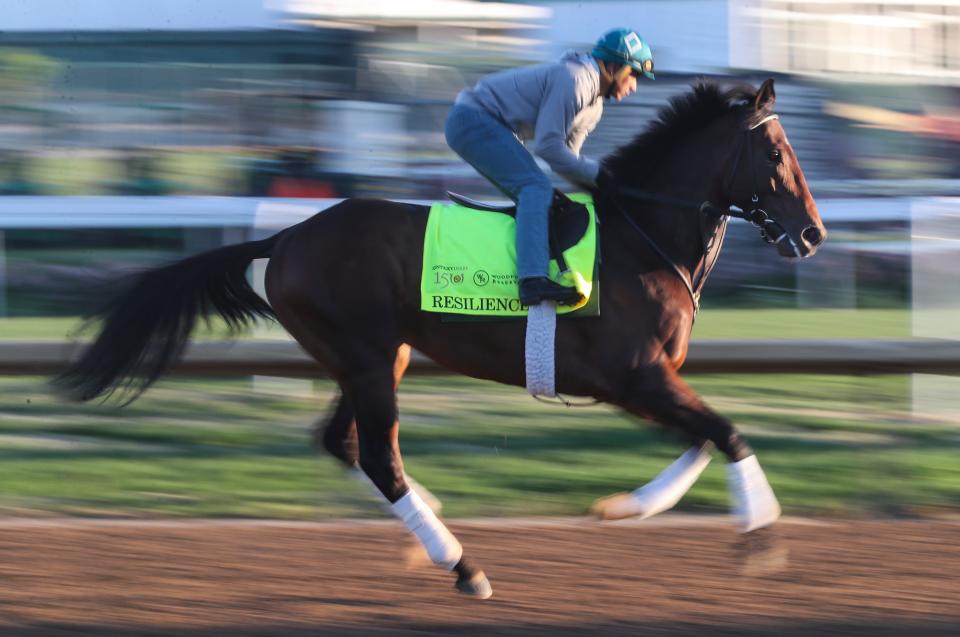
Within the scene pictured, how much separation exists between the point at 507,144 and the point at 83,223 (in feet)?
19.3

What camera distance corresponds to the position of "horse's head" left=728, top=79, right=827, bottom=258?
477 centimetres

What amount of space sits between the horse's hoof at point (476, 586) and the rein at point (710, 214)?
1.21 m

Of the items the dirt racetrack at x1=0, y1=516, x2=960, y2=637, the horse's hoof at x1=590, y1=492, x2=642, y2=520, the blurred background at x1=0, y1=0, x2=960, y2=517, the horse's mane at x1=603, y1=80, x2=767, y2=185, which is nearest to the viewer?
the dirt racetrack at x1=0, y1=516, x2=960, y2=637

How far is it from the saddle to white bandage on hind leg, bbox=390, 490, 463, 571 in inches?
38.1

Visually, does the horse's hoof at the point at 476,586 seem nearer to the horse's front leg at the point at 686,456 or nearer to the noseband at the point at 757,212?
the horse's front leg at the point at 686,456

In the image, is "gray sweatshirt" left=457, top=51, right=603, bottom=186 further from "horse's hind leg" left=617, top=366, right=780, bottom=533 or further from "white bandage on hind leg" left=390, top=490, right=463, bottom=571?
"white bandage on hind leg" left=390, top=490, right=463, bottom=571

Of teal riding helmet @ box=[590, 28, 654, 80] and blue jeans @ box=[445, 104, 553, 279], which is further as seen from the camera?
teal riding helmet @ box=[590, 28, 654, 80]

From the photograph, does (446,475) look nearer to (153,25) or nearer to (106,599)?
(106,599)

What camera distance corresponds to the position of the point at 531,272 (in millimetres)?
4629

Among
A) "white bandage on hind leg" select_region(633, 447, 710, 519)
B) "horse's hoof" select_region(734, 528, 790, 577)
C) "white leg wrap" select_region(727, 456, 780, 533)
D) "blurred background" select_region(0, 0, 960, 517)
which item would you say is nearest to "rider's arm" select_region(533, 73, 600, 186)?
"white bandage on hind leg" select_region(633, 447, 710, 519)

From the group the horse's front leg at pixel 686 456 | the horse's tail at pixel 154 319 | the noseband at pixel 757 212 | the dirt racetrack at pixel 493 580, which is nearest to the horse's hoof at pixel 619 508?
the horse's front leg at pixel 686 456

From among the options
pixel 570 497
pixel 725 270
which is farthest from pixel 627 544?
pixel 725 270

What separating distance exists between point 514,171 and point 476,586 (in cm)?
146

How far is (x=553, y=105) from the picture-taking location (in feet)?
15.6
